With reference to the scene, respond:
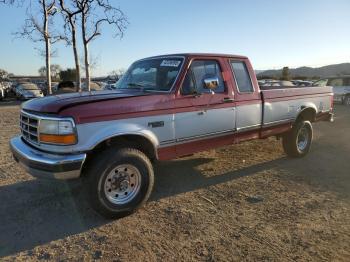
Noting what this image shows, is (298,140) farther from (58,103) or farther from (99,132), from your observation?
(58,103)

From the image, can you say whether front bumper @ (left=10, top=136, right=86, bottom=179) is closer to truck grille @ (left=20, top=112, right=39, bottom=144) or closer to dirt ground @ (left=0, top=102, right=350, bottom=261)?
truck grille @ (left=20, top=112, right=39, bottom=144)

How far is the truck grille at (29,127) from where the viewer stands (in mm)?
4273

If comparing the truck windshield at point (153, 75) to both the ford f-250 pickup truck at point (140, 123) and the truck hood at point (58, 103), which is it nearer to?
the ford f-250 pickup truck at point (140, 123)

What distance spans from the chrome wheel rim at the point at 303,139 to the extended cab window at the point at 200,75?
9.18 ft

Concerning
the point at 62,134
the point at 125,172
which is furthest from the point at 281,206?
the point at 62,134

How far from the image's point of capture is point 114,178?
14.5ft

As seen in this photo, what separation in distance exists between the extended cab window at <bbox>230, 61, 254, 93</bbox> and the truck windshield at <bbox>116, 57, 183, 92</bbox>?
46.8 inches

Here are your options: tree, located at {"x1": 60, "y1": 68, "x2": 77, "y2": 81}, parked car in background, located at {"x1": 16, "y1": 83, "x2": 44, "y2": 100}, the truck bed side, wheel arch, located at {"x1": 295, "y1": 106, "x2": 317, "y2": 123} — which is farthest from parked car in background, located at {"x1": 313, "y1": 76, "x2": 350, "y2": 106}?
tree, located at {"x1": 60, "y1": 68, "x2": 77, "y2": 81}


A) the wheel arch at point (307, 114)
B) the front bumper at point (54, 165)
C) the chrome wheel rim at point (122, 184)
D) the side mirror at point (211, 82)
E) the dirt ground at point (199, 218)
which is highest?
the side mirror at point (211, 82)

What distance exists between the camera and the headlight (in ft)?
12.9

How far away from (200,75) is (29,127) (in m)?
2.52

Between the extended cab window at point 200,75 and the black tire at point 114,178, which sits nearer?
the black tire at point 114,178

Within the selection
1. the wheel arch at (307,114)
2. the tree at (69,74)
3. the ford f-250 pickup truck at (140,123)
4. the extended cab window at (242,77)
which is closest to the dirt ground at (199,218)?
the ford f-250 pickup truck at (140,123)

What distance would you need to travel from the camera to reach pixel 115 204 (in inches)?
173
